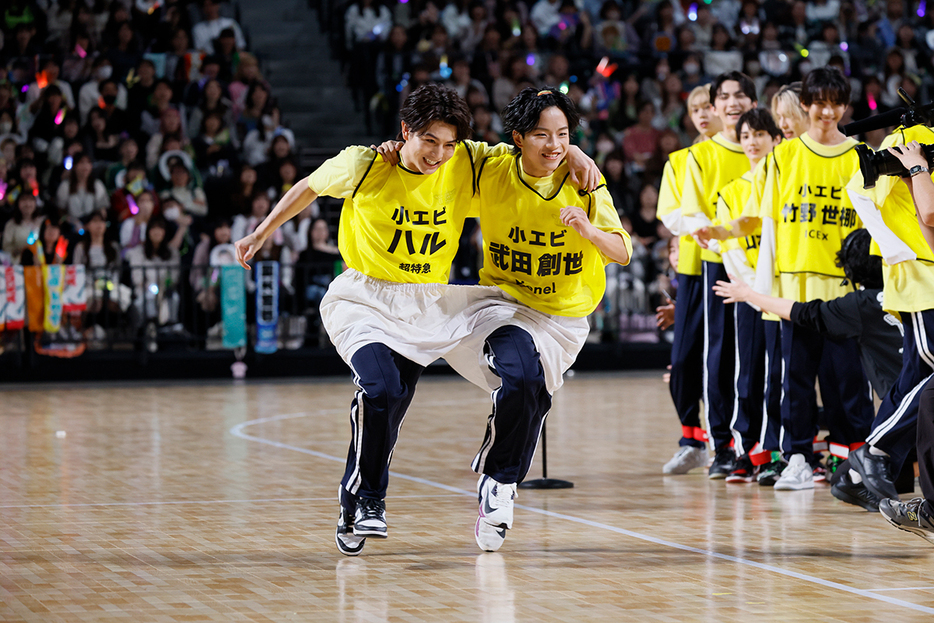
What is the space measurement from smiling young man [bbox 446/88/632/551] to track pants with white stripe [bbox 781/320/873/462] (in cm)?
163

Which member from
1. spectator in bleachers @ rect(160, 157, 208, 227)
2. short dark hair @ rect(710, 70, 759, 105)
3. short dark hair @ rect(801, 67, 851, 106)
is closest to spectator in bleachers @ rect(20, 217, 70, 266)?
spectator in bleachers @ rect(160, 157, 208, 227)

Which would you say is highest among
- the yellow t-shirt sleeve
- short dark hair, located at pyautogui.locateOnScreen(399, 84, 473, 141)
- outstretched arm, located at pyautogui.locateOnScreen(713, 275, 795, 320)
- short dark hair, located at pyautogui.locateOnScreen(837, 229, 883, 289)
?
short dark hair, located at pyautogui.locateOnScreen(399, 84, 473, 141)

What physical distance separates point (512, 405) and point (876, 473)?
5.42 ft

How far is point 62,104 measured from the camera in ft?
45.9

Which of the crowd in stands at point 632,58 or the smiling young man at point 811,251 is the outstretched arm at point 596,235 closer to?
the smiling young man at point 811,251

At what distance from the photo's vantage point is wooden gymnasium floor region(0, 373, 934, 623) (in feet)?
12.5

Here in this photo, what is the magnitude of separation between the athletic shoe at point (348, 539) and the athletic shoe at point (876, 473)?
2152 mm

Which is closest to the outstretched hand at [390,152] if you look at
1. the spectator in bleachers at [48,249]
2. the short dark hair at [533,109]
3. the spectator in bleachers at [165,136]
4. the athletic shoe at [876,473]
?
the short dark hair at [533,109]

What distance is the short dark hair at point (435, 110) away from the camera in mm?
4617

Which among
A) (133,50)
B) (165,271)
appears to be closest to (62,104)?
(133,50)

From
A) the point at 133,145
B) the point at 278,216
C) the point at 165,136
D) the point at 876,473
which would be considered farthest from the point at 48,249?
the point at 876,473

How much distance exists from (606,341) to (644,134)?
2.91 metres

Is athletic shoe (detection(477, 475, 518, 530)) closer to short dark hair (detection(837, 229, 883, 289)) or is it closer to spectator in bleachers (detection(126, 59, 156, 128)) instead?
short dark hair (detection(837, 229, 883, 289))

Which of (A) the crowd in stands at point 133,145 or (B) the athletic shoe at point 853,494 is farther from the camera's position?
(A) the crowd in stands at point 133,145
